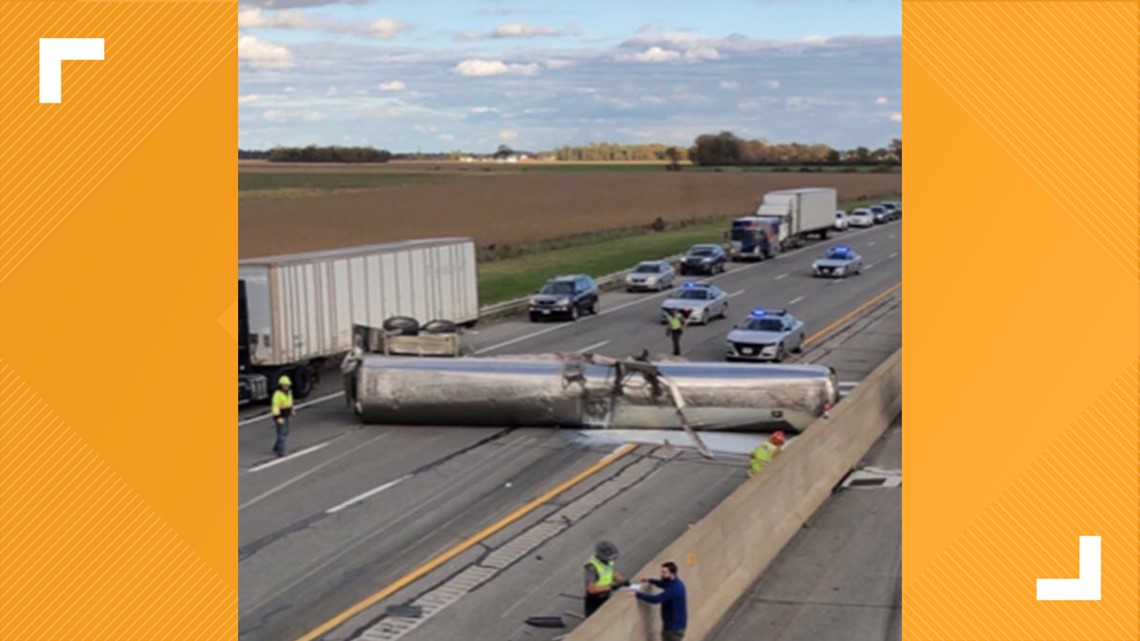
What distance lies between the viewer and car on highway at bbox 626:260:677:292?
5288cm

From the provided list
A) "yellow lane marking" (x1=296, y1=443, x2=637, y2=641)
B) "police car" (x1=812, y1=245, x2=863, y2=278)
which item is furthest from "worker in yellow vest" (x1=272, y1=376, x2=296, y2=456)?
"police car" (x1=812, y1=245, x2=863, y2=278)

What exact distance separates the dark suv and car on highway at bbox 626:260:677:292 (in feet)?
24.4

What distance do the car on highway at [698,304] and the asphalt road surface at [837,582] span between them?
69.6 ft

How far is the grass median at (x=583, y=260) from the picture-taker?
54969mm

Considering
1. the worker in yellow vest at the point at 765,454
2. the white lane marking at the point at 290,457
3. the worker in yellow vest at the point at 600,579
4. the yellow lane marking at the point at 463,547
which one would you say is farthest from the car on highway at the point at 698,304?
the worker in yellow vest at the point at 600,579

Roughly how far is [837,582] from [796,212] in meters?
57.5

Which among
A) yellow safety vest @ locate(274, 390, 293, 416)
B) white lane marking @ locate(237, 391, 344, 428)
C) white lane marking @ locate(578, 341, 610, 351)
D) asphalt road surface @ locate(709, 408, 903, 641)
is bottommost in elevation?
asphalt road surface @ locate(709, 408, 903, 641)

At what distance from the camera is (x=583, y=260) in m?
67.2

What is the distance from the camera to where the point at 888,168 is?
182m

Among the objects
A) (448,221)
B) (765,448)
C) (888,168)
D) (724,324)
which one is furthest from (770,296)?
(888,168)

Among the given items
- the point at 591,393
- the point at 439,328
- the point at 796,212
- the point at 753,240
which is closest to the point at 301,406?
the point at 439,328

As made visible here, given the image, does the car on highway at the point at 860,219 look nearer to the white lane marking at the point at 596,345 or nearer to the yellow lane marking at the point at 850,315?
the yellow lane marking at the point at 850,315

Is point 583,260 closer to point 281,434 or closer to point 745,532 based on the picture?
point 281,434

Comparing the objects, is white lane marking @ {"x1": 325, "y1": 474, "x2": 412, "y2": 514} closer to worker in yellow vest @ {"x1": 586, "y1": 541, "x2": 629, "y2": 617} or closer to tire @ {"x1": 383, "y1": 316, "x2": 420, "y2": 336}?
worker in yellow vest @ {"x1": 586, "y1": 541, "x2": 629, "y2": 617}
